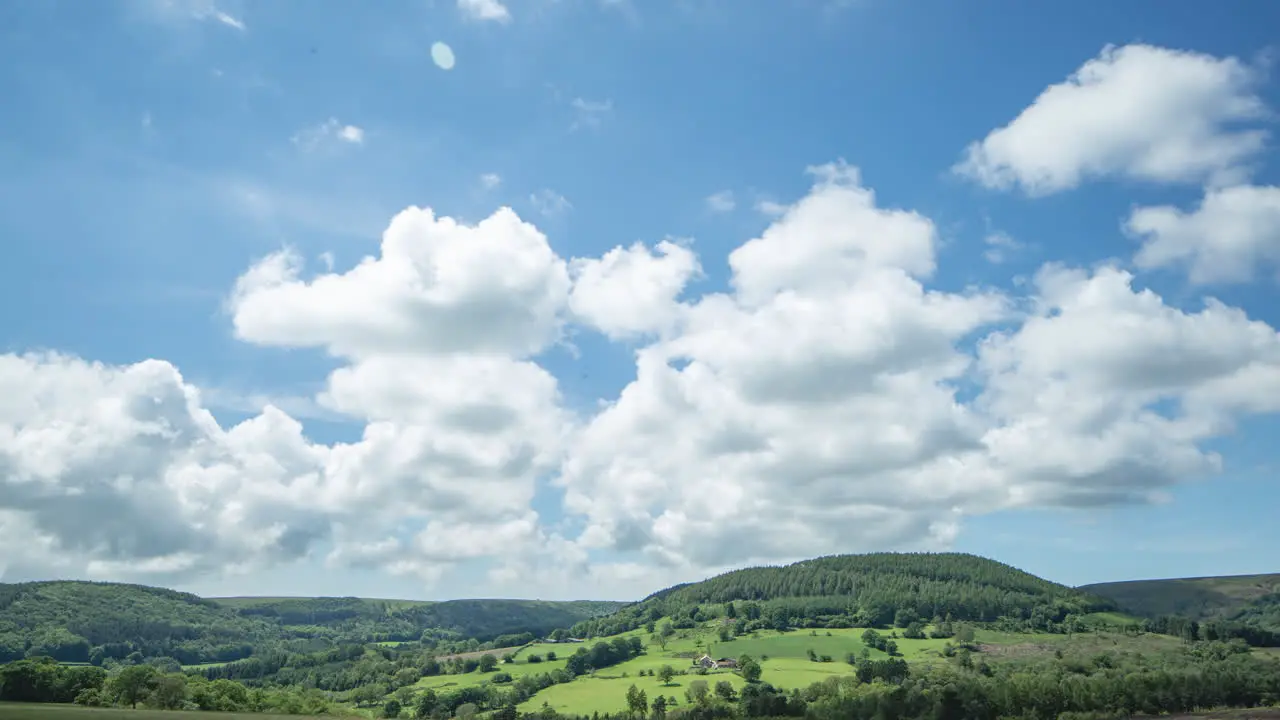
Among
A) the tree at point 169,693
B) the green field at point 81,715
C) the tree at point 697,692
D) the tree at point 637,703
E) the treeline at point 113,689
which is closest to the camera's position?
the green field at point 81,715

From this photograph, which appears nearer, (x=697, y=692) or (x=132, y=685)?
(x=132, y=685)

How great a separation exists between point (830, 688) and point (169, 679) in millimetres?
124521

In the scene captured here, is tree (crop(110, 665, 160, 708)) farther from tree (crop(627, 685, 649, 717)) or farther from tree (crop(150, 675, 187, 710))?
tree (crop(627, 685, 649, 717))

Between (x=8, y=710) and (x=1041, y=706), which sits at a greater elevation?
(x=8, y=710)

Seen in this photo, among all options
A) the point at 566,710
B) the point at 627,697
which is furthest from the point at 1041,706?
the point at 566,710

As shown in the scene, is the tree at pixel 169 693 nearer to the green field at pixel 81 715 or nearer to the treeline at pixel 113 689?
the treeline at pixel 113 689

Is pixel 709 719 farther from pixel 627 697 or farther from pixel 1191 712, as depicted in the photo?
pixel 1191 712

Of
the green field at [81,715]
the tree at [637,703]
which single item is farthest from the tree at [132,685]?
the tree at [637,703]

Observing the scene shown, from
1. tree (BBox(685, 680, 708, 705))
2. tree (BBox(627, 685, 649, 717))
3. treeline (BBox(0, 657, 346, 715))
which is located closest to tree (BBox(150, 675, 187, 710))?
treeline (BBox(0, 657, 346, 715))

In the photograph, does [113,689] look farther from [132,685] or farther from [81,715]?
[81,715]

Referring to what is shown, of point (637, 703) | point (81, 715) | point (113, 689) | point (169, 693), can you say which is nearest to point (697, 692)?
point (637, 703)

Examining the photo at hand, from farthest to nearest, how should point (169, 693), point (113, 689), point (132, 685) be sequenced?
1. point (169, 693)
2. point (132, 685)
3. point (113, 689)

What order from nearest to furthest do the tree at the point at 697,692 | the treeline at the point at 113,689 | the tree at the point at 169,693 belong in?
the treeline at the point at 113,689 < the tree at the point at 169,693 < the tree at the point at 697,692

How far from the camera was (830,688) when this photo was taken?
582 feet
